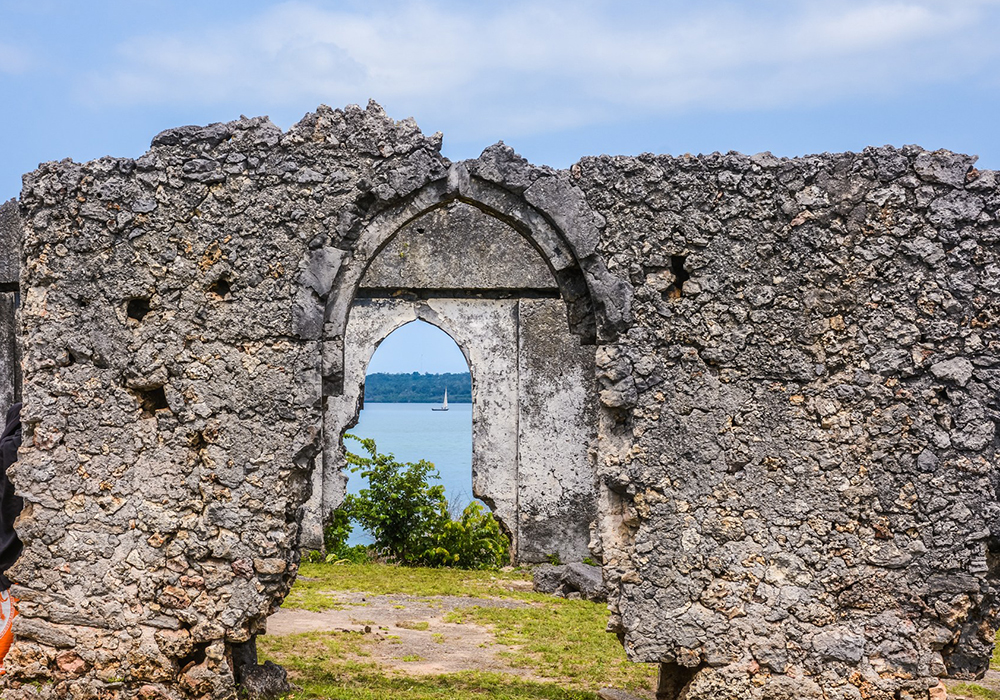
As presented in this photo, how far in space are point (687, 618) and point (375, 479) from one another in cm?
543

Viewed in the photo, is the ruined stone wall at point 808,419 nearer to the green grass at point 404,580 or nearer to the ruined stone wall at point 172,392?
the ruined stone wall at point 172,392

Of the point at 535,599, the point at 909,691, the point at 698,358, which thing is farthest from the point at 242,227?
the point at 535,599

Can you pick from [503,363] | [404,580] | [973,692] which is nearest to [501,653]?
[404,580]

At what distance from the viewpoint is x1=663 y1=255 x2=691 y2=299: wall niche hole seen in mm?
4473

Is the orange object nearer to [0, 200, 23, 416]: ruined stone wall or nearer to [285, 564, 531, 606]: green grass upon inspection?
[285, 564, 531, 606]: green grass

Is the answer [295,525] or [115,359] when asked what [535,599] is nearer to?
[295,525]

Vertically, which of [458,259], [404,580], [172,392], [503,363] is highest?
[458,259]

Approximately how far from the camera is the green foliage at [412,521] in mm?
9180

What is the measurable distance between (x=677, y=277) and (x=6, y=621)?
3775mm

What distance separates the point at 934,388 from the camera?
4.34 meters

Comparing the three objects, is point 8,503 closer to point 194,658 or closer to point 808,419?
→ point 194,658

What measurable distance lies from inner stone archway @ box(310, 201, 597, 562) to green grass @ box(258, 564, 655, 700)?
102 cm

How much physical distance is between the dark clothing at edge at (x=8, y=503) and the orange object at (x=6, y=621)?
0.07m

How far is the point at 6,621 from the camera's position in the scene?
464cm
